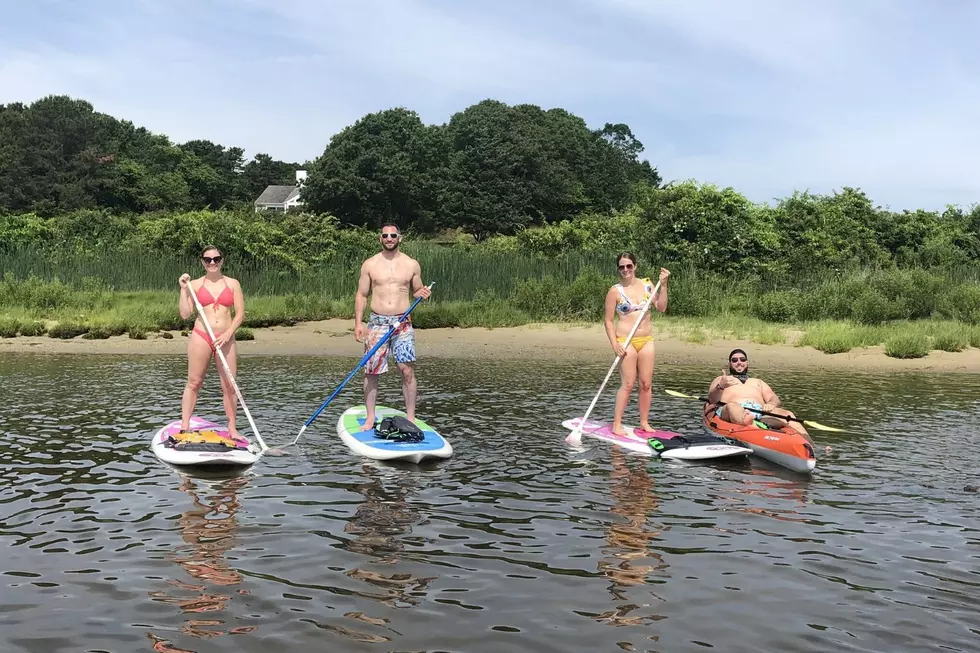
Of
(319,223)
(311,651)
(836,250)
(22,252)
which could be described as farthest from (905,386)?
(22,252)

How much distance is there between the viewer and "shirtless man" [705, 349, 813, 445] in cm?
1107

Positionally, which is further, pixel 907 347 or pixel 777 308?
pixel 777 308

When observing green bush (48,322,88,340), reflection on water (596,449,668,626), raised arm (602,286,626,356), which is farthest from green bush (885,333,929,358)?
green bush (48,322,88,340)

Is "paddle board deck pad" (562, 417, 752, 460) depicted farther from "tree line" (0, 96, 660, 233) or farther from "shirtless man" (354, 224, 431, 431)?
"tree line" (0, 96, 660, 233)

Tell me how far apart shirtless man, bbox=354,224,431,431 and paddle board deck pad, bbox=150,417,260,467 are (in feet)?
5.26

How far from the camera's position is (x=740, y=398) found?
11.4 meters

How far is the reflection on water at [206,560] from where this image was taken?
5.38m

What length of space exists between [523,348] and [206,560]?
51.2 feet

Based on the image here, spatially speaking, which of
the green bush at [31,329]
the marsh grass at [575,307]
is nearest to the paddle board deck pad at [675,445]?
Answer: the marsh grass at [575,307]

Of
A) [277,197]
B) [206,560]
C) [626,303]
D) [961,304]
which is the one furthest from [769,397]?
[277,197]

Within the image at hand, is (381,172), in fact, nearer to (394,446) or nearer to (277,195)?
(277,195)

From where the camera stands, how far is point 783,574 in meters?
6.39

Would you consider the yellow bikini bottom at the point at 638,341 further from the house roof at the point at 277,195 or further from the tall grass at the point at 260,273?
the house roof at the point at 277,195

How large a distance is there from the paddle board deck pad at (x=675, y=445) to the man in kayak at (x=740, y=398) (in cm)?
85
